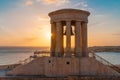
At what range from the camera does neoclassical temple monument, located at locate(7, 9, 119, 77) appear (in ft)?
79.5

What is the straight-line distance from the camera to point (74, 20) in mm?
25234

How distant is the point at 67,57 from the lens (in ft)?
79.4

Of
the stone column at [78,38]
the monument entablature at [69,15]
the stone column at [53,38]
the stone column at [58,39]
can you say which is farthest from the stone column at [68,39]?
the stone column at [53,38]

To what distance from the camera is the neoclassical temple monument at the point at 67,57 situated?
954 inches

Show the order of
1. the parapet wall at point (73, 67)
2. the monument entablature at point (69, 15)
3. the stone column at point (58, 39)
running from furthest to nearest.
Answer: the stone column at point (58, 39) → the monument entablature at point (69, 15) → the parapet wall at point (73, 67)

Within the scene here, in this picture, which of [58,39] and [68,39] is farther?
[58,39]

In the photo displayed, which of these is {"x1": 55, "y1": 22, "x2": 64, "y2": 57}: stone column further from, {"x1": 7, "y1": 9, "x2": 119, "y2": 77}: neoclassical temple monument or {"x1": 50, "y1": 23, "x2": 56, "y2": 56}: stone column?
{"x1": 50, "y1": 23, "x2": 56, "y2": 56}: stone column

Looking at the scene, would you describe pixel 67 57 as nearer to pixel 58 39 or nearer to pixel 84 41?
pixel 58 39

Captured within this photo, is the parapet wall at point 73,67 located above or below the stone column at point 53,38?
below

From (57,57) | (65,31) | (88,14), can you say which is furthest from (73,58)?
(88,14)

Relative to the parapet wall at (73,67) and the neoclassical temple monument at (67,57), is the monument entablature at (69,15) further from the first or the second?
the parapet wall at (73,67)

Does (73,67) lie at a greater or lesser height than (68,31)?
lesser

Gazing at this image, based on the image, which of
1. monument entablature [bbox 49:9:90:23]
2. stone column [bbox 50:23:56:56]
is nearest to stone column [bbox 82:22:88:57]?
monument entablature [bbox 49:9:90:23]

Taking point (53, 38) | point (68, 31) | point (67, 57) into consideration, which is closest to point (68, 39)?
point (68, 31)
